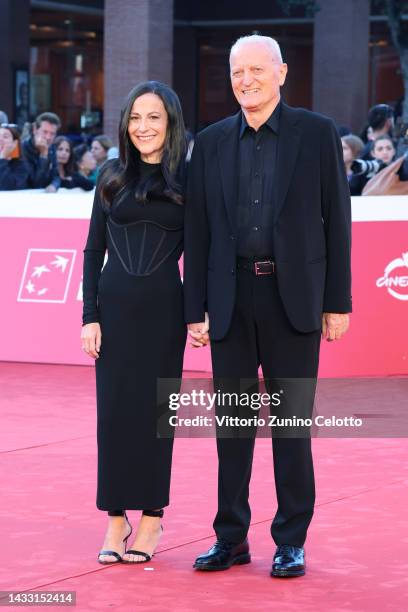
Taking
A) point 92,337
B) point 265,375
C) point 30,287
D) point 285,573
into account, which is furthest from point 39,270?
point 285,573

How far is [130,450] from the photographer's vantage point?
5594 mm

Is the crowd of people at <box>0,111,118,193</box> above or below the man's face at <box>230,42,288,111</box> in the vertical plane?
below

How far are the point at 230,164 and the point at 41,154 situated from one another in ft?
29.8

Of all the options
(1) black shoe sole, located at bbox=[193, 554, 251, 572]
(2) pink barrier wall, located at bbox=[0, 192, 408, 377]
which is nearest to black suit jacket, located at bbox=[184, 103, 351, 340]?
(1) black shoe sole, located at bbox=[193, 554, 251, 572]

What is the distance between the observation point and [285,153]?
17.5ft

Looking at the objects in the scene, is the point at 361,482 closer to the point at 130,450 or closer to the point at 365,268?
the point at 130,450

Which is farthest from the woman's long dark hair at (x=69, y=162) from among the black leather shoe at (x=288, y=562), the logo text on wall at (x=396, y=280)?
the black leather shoe at (x=288, y=562)

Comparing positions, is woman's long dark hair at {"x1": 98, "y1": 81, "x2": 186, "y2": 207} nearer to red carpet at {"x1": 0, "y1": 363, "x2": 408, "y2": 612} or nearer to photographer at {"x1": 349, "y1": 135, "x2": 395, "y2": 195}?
red carpet at {"x1": 0, "y1": 363, "x2": 408, "y2": 612}

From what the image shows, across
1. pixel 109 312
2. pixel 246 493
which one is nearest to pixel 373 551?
pixel 246 493

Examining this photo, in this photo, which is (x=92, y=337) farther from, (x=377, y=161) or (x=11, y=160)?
(x=11, y=160)

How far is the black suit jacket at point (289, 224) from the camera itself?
17.3ft

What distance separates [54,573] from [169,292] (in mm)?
1250

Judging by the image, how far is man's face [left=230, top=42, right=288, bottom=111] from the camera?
530 centimetres

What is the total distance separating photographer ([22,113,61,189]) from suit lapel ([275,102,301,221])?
852cm
